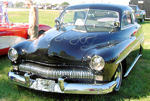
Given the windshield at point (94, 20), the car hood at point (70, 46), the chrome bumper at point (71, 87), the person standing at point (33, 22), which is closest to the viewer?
the chrome bumper at point (71, 87)

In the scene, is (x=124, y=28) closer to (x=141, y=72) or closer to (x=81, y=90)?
(x=141, y=72)

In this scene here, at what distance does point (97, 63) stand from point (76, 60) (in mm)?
319

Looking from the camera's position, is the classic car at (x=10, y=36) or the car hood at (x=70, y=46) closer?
the car hood at (x=70, y=46)

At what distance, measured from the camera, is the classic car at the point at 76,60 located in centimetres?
276

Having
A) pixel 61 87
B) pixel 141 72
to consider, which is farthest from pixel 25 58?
pixel 141 72

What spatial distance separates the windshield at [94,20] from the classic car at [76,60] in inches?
0.7

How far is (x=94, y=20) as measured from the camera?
3945 mm

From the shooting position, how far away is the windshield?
3806mm

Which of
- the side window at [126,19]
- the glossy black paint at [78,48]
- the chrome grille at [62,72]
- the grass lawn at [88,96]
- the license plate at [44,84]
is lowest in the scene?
the grass lawn at [88,96]

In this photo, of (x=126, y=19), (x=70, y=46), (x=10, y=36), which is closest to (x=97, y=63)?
(x=70, y=46)

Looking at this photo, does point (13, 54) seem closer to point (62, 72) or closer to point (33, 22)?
point (62, 72)

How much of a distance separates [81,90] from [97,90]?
0.22 meters

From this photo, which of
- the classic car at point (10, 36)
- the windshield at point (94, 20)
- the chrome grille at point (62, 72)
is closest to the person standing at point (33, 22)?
the classic car at point (10, 36)

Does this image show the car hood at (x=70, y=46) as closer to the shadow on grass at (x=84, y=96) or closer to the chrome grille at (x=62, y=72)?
the chrome grille at (x=62, y=72)
